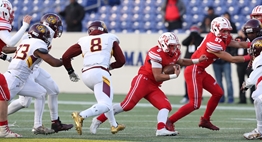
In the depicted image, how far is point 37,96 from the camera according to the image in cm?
837

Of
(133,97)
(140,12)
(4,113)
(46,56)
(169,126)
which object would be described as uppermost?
(46,56)

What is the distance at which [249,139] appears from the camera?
7.93 m

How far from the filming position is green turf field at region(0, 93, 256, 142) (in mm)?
7926

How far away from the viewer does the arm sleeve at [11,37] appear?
8461 millimetres

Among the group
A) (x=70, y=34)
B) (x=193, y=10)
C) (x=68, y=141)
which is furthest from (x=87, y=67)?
(x=193, y=10)

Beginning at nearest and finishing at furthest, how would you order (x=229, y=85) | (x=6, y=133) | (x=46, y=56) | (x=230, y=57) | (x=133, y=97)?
(x=6, y=133) < (x=46, y=56) < (x=133, y=97) < (x=230, y=57) < (x=229, y=85)

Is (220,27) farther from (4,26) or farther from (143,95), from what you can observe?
(4,26)

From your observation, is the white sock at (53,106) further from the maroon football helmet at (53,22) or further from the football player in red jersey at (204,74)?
the football player in red jersey at (204,74)

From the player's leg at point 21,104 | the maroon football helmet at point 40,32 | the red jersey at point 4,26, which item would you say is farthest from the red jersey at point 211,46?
the red jersey at point 4,26

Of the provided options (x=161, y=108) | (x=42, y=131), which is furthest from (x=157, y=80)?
(x=42, y=131)

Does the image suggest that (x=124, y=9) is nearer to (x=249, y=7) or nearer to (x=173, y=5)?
(x=173, y=5)

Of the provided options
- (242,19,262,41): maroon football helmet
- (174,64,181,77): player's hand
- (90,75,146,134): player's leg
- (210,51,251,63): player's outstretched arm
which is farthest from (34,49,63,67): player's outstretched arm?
(242,19,262,41): maroon football helmet

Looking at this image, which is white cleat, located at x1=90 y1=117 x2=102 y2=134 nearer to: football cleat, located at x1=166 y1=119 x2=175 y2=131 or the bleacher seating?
football cleat, located at x1=166 y1=119 x2=175 y2=131

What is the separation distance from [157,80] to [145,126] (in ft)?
4.28
